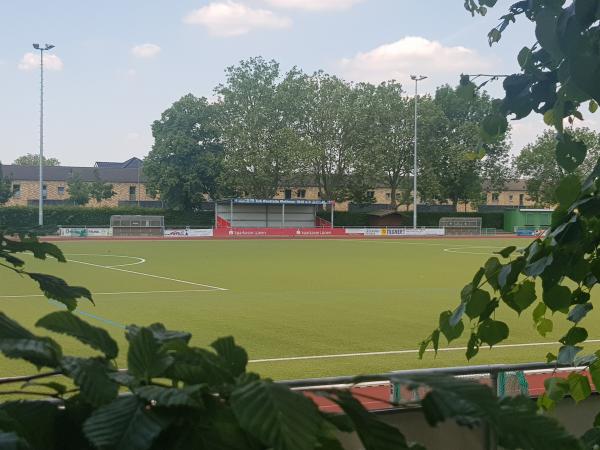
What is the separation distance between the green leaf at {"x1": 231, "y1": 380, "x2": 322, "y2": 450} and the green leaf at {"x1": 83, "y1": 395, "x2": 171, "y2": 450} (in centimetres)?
9

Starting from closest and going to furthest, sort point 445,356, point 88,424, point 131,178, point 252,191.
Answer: point 88,424, point 445,356, point 252,191, point 131,178

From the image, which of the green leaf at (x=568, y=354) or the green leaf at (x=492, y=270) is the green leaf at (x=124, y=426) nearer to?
the green leaf at (x=492, y=270)

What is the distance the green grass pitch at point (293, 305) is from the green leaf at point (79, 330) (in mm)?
73

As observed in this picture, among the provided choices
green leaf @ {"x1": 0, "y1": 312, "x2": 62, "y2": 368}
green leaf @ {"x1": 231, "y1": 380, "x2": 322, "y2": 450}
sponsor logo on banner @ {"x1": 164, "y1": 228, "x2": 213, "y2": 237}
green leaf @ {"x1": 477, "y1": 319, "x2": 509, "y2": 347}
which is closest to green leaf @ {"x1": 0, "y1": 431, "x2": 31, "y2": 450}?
green leaf @ {"x1": 0, "y1": 312, "x2": 62, "y2": 368}

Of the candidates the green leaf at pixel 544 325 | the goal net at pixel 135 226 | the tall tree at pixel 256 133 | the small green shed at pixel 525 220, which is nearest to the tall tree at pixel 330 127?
the tall tree at pixel 256 133

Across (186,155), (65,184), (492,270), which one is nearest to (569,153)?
(492,270)

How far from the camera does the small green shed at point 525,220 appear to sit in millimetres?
64938

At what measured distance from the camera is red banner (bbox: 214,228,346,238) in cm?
5400

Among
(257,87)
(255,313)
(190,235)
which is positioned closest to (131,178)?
(257,87)

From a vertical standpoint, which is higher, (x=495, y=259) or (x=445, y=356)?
(x=495, y=259)

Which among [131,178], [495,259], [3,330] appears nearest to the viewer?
[3,330]

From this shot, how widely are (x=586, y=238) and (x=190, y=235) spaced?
5099 centimetres

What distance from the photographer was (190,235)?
52031mm

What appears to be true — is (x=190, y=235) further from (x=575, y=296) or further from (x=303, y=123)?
(x=575, y=296)
